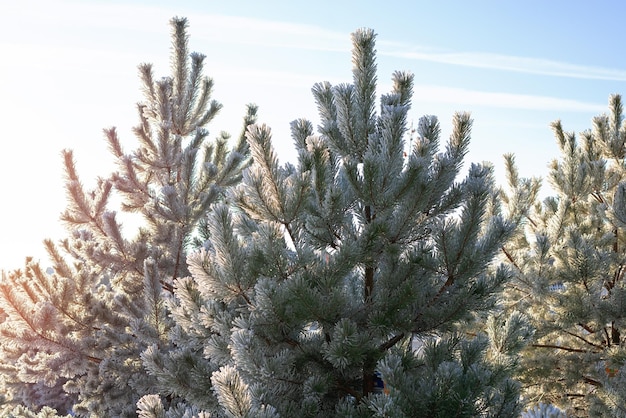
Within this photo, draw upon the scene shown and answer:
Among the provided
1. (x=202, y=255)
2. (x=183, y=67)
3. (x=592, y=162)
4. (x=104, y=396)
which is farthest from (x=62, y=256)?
(x=592, y=162)

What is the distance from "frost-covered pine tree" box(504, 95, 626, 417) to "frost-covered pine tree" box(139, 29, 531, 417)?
15.4 ft

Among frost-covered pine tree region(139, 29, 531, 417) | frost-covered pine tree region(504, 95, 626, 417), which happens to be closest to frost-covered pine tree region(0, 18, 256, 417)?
frost-covered pine tree region(139, 29, 531, 417)

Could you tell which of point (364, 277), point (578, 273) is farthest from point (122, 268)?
point (578, 273)

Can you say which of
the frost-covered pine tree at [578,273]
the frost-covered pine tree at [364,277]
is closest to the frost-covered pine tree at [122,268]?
the frost-covered pine tree at [364,277]

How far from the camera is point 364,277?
4207mm

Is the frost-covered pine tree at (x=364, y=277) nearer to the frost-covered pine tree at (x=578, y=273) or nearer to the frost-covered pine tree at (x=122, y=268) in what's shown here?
the frost-covered pine tree at (x=122, y=268)

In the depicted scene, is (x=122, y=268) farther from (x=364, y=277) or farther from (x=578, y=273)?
(x=578, y=273)

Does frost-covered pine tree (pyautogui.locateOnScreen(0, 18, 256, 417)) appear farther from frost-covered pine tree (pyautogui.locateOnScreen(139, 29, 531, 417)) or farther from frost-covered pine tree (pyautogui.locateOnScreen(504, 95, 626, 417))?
frost-covered pine tree (pyautogui.locateOnScreen(504, 95, 626, 417))

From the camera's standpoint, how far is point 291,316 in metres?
3.67

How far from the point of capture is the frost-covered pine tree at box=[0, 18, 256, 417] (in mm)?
6125

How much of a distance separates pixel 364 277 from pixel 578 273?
18.0 ft

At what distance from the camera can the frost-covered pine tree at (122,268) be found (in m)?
6.12

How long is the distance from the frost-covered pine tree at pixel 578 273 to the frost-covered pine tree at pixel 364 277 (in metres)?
4.70

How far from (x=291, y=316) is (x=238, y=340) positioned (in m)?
0.43
